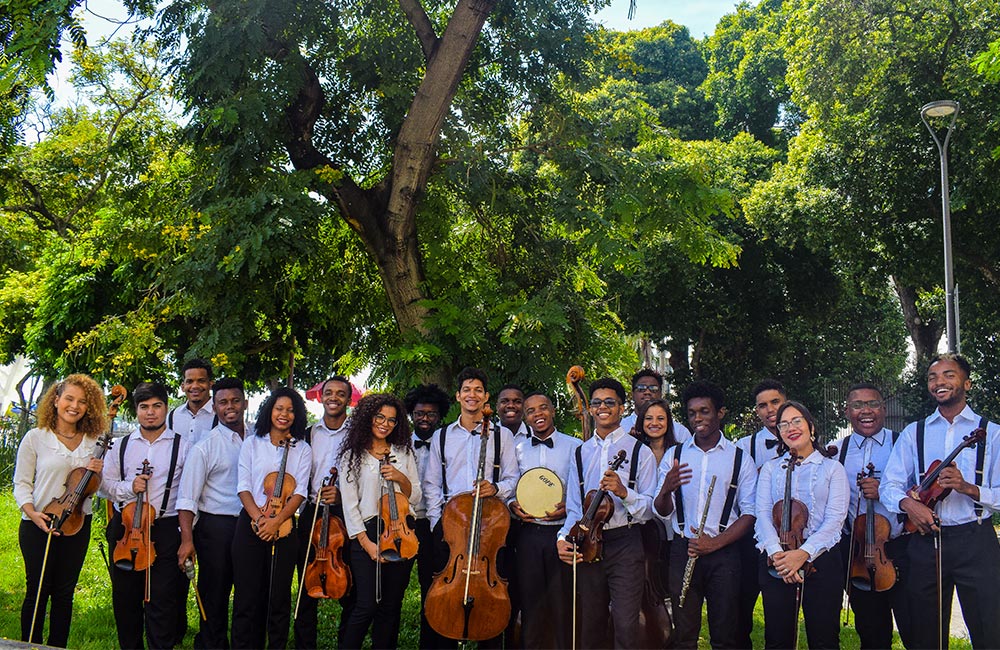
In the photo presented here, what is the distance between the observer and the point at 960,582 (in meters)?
5.28

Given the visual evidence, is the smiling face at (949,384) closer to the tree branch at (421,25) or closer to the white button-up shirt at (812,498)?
the white button-up shirt at (812,498)

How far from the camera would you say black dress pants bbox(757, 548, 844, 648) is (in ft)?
17.1

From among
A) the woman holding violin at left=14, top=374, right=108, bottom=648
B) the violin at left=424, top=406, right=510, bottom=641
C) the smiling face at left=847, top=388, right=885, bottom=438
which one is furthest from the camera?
the smiling face at left=847, top=388, right=885, bottom=438

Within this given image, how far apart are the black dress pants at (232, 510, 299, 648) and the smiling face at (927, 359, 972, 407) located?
4.11m

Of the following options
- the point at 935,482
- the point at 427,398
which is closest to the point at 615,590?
the point at 935,482

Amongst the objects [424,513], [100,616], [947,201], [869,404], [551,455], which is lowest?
[100,616]

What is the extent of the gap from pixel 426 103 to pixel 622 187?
2.07m

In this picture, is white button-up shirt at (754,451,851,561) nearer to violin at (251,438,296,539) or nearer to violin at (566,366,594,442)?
violin at (566,366,594,442)

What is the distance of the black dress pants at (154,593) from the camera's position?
5.88m

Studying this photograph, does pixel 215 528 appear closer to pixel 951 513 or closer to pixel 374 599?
pixel 374 599

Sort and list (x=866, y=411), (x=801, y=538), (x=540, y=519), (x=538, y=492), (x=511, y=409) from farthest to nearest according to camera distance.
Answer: (x=511, y=409) < (x=866, y=411) < (x=540, y=519) < (x=538, y=492) < (x=801, y=538)

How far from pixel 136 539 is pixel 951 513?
4.87 meters

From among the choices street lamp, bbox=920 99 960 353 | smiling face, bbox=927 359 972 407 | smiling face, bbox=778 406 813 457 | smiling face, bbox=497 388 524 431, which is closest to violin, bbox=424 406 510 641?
smiling face, bbox=497 388 524 431

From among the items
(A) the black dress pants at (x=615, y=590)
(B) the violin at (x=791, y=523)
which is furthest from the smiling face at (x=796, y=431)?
(A) the black dress pants at (x=615, y=590)
